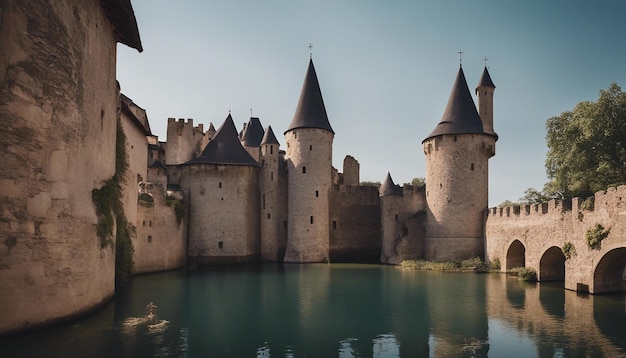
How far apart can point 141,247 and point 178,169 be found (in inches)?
414

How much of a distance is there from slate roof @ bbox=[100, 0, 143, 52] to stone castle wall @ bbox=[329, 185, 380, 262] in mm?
22097

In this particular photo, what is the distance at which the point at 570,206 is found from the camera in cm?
2094

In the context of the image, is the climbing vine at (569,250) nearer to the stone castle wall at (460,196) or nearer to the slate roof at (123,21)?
the stone castle wall at (460,196)

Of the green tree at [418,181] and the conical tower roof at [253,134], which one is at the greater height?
the conical tower roof at [253,134]

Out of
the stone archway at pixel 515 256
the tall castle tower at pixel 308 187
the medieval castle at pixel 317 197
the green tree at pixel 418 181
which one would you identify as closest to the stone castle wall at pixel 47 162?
the medieval castle at pixel 317 197

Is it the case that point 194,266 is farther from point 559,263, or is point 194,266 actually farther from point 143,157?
point 559,263

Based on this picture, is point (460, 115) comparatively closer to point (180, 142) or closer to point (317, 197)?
point (317, 197)

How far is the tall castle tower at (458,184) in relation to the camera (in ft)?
100

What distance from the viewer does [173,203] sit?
29.4 m

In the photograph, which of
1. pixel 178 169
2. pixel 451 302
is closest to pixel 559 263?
pixel 451 302

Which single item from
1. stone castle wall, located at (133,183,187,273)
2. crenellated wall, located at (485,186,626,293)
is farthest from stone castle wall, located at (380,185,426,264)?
stone castle wall, located at (133,183,187,273)

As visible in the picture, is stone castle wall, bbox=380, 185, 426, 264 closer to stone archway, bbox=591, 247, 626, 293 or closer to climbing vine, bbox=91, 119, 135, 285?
stone archway, bbox=591, 247, 626, 293

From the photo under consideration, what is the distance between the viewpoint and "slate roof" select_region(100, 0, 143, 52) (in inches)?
560

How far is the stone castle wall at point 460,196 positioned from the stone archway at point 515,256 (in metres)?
3.07
